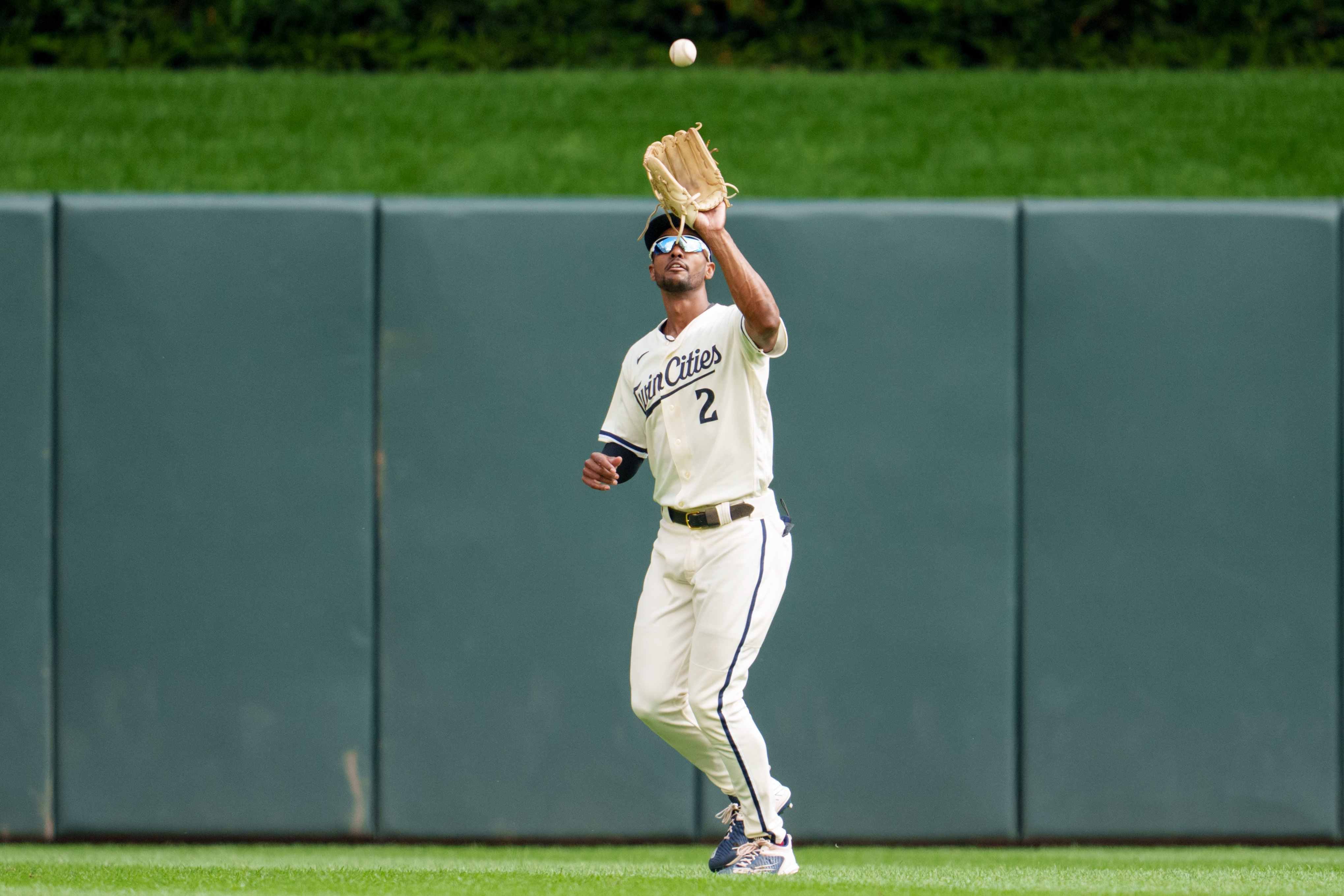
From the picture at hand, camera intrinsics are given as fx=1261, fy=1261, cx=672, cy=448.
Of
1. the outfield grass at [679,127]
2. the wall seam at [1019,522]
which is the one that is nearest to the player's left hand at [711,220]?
the wall seam at [1019,522]

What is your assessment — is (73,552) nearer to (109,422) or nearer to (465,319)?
(109,422)

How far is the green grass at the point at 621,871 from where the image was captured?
2900 mm

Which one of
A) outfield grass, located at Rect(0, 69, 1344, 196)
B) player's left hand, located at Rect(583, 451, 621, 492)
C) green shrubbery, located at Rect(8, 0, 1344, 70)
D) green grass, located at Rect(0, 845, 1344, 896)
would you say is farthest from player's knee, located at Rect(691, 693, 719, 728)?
green shrubbery, located at Rect(8, 0, 1344, 70)

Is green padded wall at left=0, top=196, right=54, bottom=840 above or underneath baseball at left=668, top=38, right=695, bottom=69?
underneath

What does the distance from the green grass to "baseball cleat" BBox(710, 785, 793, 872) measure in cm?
8

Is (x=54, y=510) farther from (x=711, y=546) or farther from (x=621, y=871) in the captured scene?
(x=711, y=546)

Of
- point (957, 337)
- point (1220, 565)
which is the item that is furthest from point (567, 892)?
point (1220, 565)

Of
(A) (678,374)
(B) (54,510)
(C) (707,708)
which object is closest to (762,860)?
(C) (707,708)

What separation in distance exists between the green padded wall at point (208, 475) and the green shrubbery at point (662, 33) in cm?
319

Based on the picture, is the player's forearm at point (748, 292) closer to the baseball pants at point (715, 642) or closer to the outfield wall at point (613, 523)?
the baseball pants at point (715, 642)

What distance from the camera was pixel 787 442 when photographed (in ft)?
13.5

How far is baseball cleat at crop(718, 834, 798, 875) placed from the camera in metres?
3.14

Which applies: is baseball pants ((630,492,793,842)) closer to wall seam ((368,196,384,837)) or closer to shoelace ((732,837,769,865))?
shoelace ((732,837,769,865))

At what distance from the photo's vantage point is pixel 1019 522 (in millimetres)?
4113
